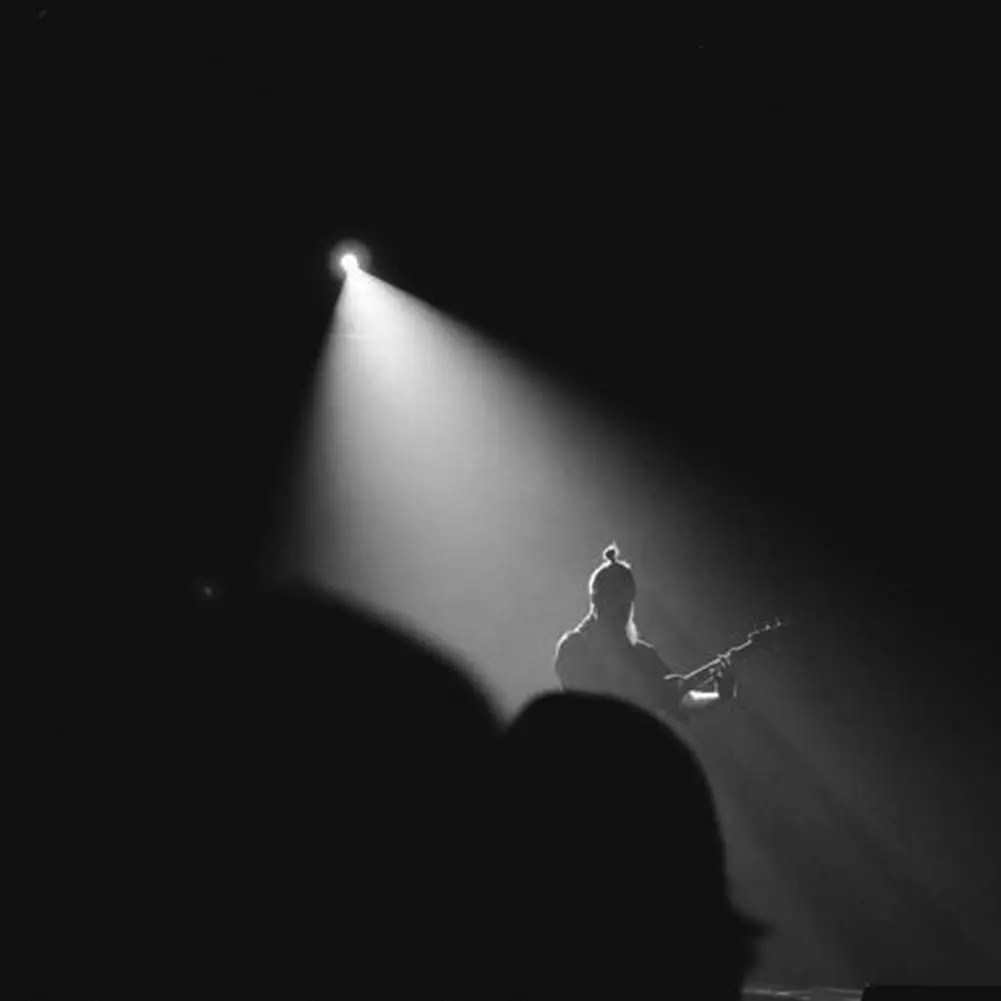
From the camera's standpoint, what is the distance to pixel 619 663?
3.77 metres

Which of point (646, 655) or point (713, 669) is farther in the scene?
point (713, 669)

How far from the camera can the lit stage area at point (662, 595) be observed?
5727 mm

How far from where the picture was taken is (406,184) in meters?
7.07

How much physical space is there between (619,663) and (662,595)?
4.11 metres

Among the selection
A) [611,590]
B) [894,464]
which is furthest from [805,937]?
[894,464]

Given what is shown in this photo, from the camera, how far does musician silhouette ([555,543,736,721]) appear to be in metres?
3.75

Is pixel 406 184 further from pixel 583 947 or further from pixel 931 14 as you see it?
pixel 583 947

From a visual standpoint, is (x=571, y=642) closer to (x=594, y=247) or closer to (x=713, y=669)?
(x=713, y=669)

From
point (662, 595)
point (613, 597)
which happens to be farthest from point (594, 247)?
point (613, 597)

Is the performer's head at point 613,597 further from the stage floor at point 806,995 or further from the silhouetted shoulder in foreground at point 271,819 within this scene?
the silhouetted shoulder in foreground at point 271,819

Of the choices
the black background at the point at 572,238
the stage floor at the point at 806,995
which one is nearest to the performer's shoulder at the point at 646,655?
the stage floor at the point at 806,995

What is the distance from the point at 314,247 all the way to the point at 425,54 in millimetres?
2165

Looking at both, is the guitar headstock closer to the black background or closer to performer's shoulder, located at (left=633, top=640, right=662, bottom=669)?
performer's shoulder, located at (left=633, top=640, right=662, bottom=669)

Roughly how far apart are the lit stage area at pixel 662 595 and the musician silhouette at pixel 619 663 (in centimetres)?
187
